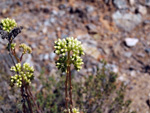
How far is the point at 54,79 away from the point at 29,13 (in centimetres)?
353

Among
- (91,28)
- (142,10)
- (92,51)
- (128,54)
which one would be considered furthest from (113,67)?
(142,10)

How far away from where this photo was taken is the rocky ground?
19.2 feet

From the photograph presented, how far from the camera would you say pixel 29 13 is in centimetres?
769

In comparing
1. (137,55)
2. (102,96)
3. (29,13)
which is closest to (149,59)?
(137,55)

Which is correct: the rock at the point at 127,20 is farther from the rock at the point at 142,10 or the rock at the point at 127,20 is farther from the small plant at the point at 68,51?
the small plant at the point at 68,51

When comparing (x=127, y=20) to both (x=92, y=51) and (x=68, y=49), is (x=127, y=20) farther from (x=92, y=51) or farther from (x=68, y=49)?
(x=68, y=49)

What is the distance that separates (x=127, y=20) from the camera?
23.9ft

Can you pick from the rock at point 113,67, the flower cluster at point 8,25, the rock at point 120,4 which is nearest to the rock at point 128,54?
the rock at point 113,67

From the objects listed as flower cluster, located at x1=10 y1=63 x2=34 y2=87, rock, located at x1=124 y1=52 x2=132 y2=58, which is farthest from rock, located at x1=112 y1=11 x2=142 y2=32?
flower cluster, located at x1=10 y1=63 x2=34 y2=87

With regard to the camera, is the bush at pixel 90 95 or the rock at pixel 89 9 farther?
the rock at pixel 89 9

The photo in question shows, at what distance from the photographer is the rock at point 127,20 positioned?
23.5 ft

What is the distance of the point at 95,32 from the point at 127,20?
1.45 m

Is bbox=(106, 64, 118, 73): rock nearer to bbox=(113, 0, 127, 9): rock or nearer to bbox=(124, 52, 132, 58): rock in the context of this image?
bbox=(124, 52, 132, 58): rock

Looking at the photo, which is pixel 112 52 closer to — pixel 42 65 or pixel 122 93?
pixel 122 93
